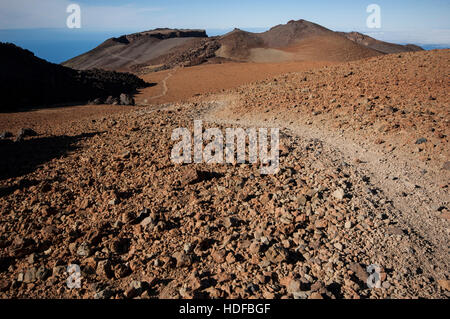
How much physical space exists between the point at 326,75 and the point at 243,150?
8209mm

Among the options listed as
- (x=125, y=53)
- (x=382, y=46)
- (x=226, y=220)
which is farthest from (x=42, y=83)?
(x=382, y=46)

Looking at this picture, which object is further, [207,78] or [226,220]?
[207,78]

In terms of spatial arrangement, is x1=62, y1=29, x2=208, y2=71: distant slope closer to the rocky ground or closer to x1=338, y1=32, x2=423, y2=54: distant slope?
the rocky ground

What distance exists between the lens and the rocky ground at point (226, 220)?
134 inches

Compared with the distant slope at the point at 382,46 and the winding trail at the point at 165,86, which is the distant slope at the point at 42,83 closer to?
the winding trail at the point at 165,86

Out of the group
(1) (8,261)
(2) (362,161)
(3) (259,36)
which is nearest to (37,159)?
(1) (8,261)

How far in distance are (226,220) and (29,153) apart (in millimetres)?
6009

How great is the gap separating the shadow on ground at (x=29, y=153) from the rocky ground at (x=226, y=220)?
52 mm

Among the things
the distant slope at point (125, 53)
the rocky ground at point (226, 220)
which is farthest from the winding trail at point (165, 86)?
the distant slope at point (125, 53)

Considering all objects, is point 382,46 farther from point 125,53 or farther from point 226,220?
point 226,220

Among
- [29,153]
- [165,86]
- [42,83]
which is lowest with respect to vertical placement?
[29,153]

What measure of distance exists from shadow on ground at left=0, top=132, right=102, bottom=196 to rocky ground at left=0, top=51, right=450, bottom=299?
0.17ft

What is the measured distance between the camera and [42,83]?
59.8ft
